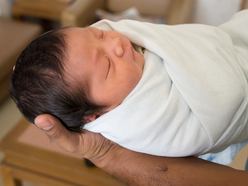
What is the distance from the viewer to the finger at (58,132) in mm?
763

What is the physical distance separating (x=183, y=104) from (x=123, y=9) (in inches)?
81.9

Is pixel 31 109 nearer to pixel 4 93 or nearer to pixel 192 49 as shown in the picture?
pixel 192 49

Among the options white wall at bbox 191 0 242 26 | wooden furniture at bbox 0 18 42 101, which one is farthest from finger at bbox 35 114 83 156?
white wall at bbox 191 0 242 26

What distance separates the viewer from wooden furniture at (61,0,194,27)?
2051 mm

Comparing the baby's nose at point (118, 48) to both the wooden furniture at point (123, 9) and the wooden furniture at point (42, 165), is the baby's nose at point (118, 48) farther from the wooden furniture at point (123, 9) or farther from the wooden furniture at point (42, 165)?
the wooden furniture at point (123, 9)

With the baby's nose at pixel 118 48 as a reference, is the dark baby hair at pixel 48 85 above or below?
below

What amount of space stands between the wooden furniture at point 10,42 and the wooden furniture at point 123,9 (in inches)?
22.6

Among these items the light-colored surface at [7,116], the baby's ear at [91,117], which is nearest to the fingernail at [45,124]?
the baby's ear at [91,117]

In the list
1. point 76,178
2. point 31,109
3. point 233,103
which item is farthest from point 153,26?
point 76,178

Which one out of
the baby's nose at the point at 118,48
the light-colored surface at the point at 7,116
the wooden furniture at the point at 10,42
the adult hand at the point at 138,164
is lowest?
the light-colored surface at the point at 7,116

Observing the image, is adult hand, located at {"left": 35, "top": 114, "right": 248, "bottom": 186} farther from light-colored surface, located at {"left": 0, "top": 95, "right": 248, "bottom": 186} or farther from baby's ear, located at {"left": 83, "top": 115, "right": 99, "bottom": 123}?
light-colored surface, located at {"left": 0, "top": 95, "right": 248, "bottom": 186}

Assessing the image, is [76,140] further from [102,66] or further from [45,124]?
[102,66]

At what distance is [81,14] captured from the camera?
211cm

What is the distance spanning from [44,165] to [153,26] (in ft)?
3.65
